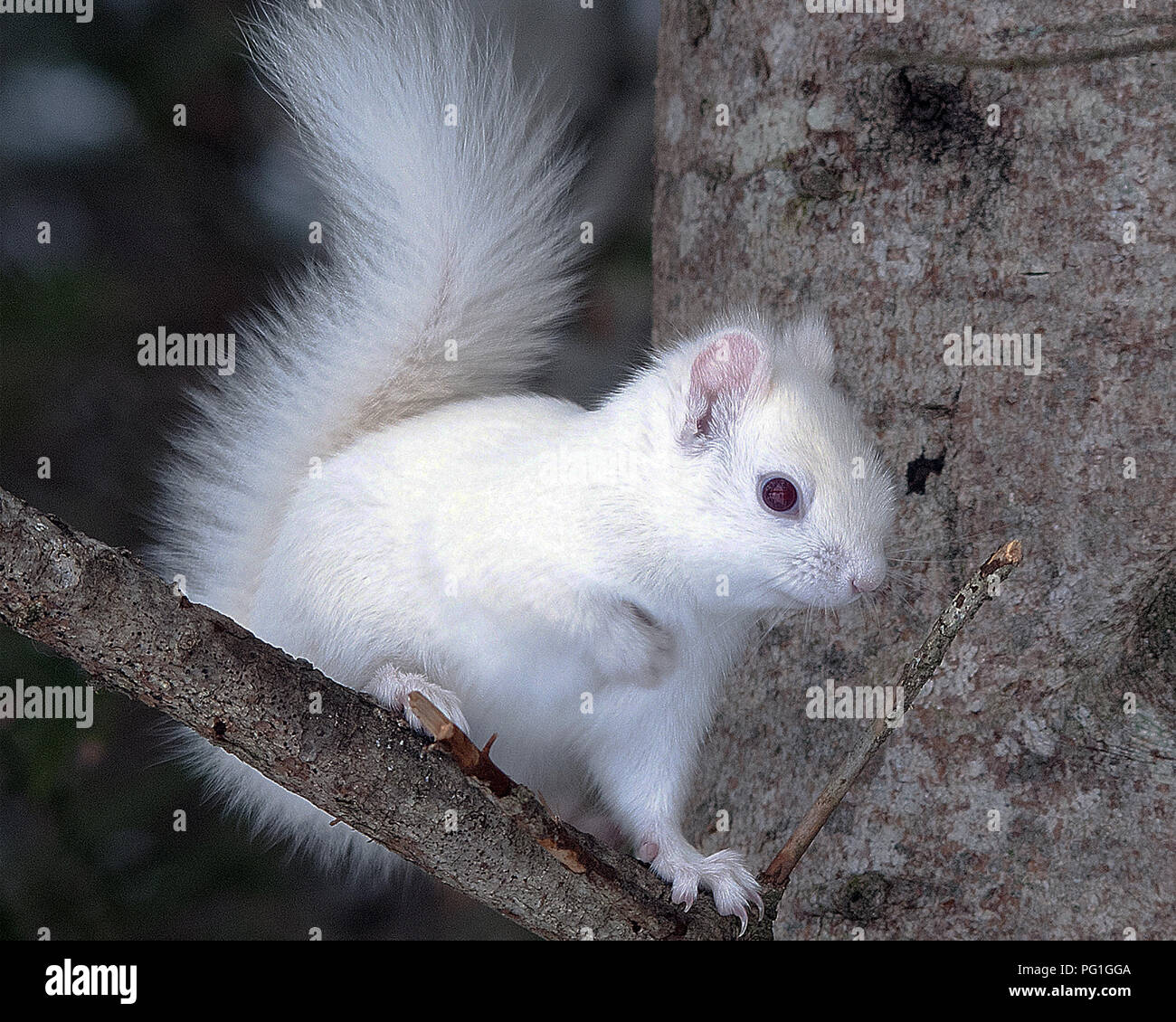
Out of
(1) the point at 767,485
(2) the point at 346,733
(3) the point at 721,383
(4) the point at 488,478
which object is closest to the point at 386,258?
(4) the point at 488,478

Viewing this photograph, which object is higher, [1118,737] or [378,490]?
[378,490]

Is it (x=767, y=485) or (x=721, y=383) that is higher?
(x=721, y=383)

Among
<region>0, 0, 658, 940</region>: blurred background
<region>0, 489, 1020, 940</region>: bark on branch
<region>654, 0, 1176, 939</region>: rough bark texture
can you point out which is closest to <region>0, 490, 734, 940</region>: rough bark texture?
<region>0, 489, 1020, 940</region>: bark on branch

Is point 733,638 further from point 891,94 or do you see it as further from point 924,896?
point 891,94

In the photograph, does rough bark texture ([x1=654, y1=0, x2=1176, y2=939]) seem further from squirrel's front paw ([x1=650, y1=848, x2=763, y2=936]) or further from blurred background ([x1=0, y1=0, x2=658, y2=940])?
blurred background ([x1=0, y1=0, x2=658, y2=940])

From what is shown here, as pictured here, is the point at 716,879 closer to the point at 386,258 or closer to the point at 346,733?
the point at 346,733

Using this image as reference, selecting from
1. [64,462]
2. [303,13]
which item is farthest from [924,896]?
[64,462]

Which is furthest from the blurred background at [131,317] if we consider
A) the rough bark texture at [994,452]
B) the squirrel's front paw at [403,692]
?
the squirrel's front paw at [403,692]
